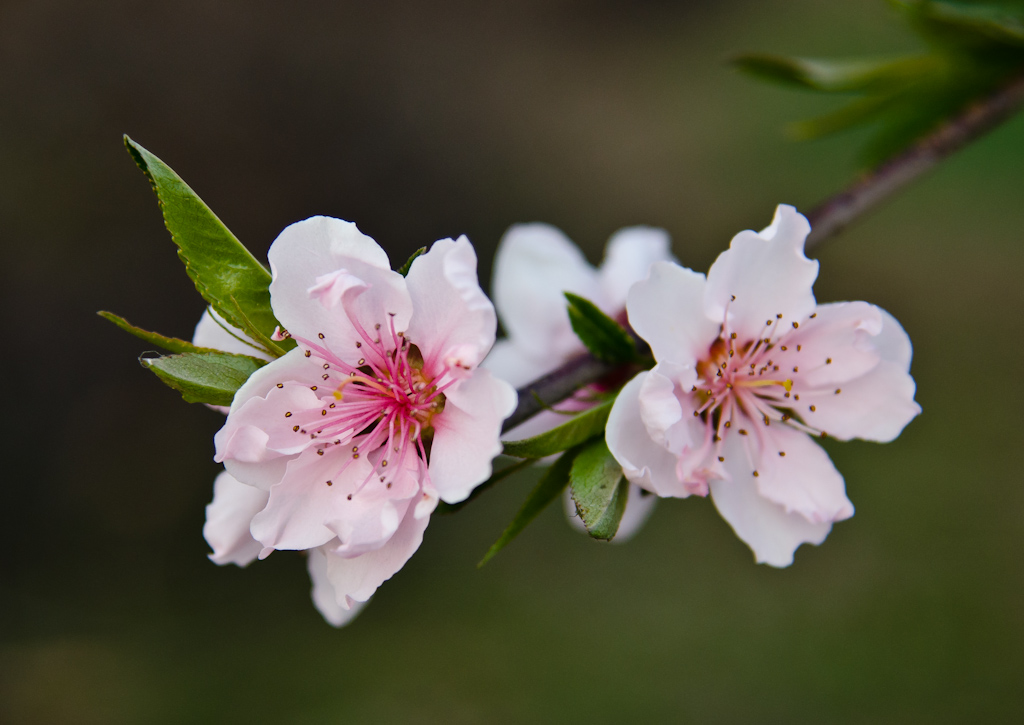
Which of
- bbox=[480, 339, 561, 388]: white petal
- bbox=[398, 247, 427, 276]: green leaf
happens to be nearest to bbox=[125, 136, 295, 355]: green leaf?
bbox=[398, 247, 427, 276]: green leaf

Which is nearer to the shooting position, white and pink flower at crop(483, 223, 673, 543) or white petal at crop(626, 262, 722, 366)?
white petal at crop(626, 262, 722, 366)

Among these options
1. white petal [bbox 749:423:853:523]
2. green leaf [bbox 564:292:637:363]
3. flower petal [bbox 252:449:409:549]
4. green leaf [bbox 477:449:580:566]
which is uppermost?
green leaf [bbox 564:292:637:363]

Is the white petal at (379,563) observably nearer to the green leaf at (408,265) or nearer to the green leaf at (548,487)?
the green leaf at (548,487)

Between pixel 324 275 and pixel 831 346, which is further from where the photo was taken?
pixel 831 346

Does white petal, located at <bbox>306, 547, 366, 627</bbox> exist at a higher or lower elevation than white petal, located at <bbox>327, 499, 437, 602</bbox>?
lower

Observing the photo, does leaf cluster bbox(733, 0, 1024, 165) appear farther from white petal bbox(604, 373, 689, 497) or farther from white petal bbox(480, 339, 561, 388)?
white petal bbox(604, 373, 689, 497)

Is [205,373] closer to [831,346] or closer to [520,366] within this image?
[520,366]

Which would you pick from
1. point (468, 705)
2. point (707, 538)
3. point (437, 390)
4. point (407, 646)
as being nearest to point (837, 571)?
point (707, 538)

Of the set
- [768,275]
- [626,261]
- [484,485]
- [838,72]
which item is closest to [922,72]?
[838,72]
